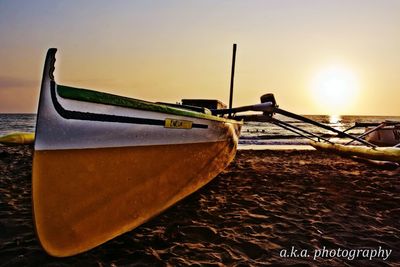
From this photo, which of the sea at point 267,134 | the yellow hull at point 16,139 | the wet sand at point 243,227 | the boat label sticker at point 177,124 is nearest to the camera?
the wet sand at point 243,227

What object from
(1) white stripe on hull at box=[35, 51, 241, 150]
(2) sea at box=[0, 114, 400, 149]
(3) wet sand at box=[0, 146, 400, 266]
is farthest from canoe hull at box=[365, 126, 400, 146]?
(1) white stripe on hull at box=[35, 51, 241, 150]

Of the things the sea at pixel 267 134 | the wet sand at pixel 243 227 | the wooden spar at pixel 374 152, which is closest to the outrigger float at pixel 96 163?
the wet sand at pixel 243 227

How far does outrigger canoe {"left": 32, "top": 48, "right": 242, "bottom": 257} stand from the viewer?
251 cm

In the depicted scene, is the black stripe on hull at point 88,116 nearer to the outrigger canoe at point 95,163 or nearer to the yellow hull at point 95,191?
the outrigger canoe at point 95,163

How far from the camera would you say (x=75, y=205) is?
8.89 ft

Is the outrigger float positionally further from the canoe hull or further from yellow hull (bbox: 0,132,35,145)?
the canoe hull

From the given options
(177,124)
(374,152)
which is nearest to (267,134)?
(374,152)

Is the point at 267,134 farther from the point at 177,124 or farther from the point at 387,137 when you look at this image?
the point at 177,124

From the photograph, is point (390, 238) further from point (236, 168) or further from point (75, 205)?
point (236, 168)

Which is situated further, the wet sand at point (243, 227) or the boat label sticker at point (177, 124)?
the boat label sticker at point (177, 124)

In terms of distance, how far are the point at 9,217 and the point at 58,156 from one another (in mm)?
2237

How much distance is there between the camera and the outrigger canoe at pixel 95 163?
251 centimetres

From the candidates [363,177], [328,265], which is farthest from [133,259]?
[363,177]

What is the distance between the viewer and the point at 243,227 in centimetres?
389
